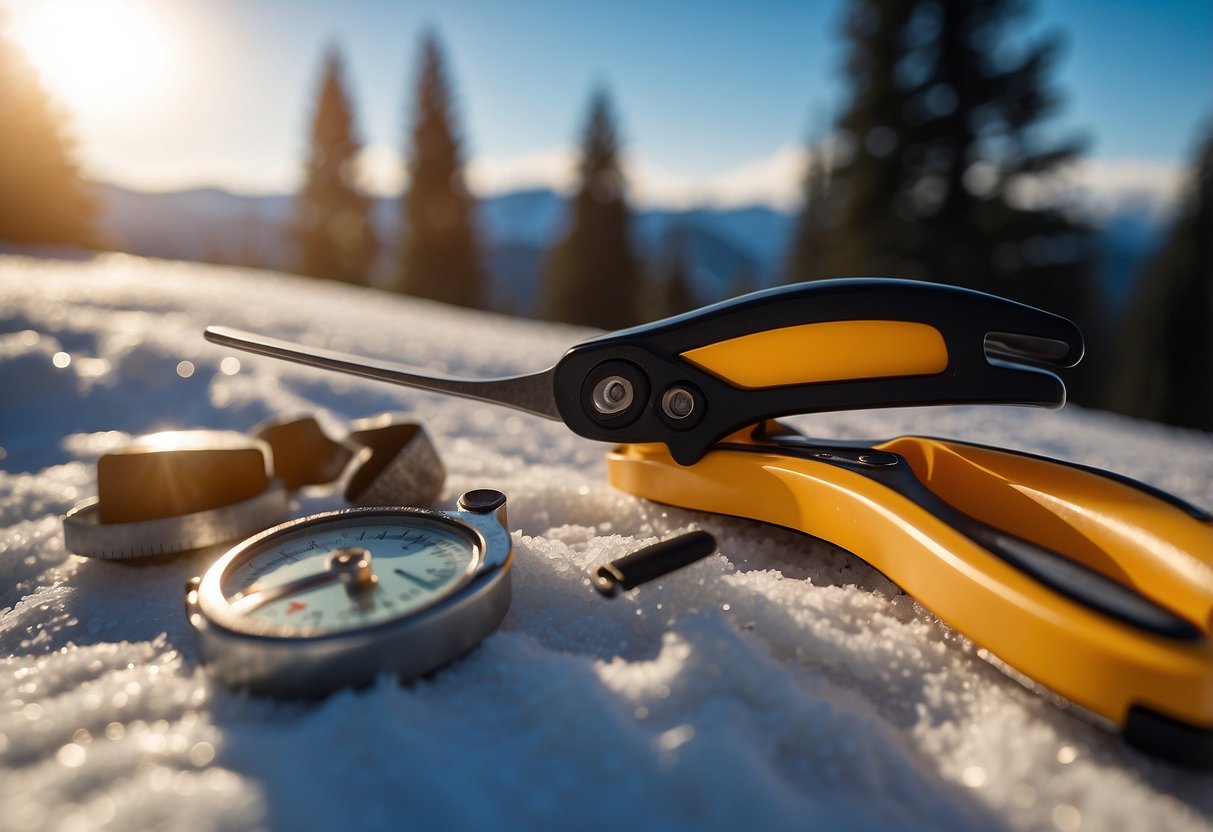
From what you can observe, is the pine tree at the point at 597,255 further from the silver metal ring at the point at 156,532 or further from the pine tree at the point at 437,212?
the silver metal ring at the point at 156,532

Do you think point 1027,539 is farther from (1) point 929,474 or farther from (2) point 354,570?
(2) point 354,570

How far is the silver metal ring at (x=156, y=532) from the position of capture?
958 millimetres

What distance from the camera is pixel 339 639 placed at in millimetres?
635

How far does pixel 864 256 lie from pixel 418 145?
407 inches

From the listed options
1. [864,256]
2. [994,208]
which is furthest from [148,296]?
[994,208]

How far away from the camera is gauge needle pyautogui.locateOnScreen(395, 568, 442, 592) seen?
732 mm

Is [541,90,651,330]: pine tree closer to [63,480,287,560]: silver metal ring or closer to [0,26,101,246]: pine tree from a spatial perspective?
[0,26,101,246]: pine tree

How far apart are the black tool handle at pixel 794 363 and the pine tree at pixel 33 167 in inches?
318

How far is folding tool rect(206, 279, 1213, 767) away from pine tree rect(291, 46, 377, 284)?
15.7 meters

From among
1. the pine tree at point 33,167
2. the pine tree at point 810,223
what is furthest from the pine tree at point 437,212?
the pine tree at point 810,223

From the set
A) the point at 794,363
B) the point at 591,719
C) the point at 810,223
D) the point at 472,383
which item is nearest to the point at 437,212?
the point at 810,223

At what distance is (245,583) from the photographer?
30.0 inches

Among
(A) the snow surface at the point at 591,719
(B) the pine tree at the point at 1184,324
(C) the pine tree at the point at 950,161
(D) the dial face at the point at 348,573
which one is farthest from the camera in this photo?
(B) the pine tree at the point at 1184,324

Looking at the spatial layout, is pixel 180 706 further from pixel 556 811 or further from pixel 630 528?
pixel 630 528
